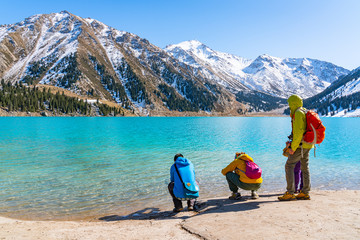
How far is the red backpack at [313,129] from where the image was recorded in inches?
423

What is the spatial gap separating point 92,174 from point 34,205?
272 inches

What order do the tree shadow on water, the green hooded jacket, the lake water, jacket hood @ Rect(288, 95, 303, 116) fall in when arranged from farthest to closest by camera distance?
the lake water → jacket hood @ Rect(288, 95, 303, 116) → the green hooded jacket → the tree shadow on water

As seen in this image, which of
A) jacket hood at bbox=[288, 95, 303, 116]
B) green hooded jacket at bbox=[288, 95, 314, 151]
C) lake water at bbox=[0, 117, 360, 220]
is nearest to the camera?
green hooded jacket at bbox=[288, 95, 314, 151]

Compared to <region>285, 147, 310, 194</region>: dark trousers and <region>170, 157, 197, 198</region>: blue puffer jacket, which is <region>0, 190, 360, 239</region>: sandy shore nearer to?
<region>285, 147, 310, 194</region>: dark trousers

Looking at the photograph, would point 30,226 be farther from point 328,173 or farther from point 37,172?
point 328,173

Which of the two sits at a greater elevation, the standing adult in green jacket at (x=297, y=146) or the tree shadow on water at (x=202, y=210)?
the standing adult in green jacket at (x=297, y=146)

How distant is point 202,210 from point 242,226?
334 cm

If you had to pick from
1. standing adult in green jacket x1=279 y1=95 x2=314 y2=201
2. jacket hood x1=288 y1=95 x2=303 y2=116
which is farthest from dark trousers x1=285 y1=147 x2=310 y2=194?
jacket hood x1=288 y1=95 x2=303 y2=116

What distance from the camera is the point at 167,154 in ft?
101

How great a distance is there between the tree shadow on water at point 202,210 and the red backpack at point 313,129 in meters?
3.66

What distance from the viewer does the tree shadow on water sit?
10656mm

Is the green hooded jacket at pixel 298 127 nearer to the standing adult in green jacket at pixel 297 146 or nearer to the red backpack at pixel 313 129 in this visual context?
the standing adult in green jacket at pixel 297 146

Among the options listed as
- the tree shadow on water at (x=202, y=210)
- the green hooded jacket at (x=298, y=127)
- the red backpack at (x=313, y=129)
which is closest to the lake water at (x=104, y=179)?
the tree shadow on water at (x=202, y=210)

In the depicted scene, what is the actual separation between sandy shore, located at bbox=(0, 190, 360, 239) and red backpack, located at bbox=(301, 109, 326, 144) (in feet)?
9.62
